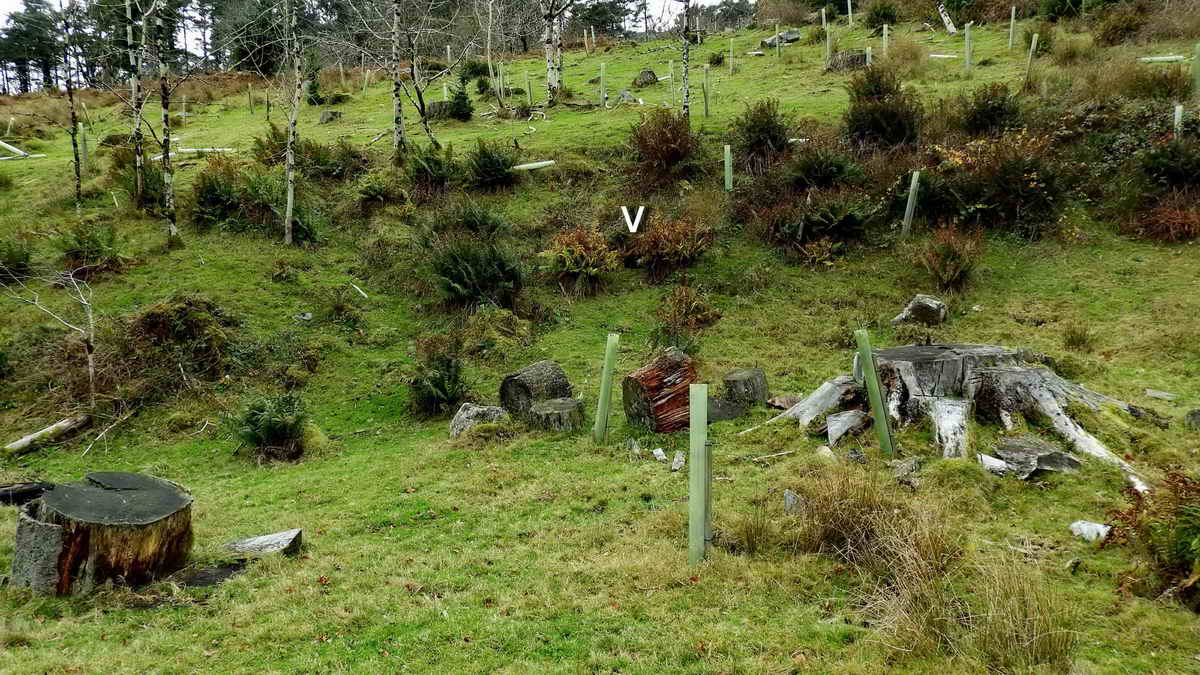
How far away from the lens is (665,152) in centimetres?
1686

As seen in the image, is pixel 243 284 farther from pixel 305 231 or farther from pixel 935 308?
pixel 935 308

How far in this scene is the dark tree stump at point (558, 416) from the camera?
904 centimetres

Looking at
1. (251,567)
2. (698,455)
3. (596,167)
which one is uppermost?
(596,167)

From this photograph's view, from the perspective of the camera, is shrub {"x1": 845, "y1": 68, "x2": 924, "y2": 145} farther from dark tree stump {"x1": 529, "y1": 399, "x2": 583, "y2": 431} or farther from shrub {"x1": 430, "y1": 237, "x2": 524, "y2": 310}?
dark tree stump {"x1": 529, "y1": 399, "x2": 583, "y2": 431}

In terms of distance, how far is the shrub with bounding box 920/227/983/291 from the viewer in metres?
12.3

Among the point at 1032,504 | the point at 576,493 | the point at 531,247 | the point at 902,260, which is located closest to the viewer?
the point at 1032,504

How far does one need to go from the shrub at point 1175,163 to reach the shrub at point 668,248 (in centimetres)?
886

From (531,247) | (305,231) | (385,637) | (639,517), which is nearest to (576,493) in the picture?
(639,517)

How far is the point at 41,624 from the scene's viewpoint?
16.1 feet

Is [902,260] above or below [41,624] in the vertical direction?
above

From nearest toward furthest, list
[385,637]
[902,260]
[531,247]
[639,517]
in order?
1. [385,637]
2. [639,517]
3. [902,260]
4. [531,247]


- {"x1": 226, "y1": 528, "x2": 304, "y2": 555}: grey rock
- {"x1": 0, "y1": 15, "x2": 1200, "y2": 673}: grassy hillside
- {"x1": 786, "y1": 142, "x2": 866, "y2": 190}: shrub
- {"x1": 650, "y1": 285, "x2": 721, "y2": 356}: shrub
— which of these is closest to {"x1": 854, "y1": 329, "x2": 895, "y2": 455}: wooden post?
{"x1": 0, "y1": 15, "x2": 1200, "y2": 673}: grassy hillside

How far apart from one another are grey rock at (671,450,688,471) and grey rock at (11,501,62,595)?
5616mm

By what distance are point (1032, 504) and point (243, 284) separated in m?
13.9
